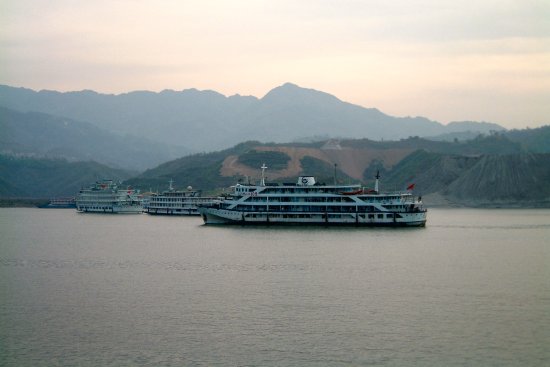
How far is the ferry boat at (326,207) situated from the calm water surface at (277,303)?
1438cm

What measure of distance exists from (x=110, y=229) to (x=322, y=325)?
222ft

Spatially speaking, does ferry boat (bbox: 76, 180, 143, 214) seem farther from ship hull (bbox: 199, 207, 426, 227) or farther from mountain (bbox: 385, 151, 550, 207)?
mountain (bbox: 385, 151, 550, 207)

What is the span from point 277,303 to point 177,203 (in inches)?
3823

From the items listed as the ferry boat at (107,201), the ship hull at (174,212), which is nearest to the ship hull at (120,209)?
the ferry boat at (107,201)

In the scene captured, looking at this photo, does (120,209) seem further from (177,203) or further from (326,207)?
(326,207)

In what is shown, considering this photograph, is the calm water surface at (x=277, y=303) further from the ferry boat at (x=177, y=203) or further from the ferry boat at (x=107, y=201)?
the ferry boat at (x=107, y=201)

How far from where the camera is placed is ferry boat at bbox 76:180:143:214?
15550 cm

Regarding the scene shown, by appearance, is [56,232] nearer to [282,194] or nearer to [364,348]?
[282,194]

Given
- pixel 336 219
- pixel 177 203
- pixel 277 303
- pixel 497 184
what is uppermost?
pixel 497 184

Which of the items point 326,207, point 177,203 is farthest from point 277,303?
point 177,203

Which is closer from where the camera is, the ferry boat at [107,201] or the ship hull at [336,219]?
the ship hull at [336,219]

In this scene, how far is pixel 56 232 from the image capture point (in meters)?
97.8

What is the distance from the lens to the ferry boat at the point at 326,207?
9356cm

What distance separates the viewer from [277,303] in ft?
149
